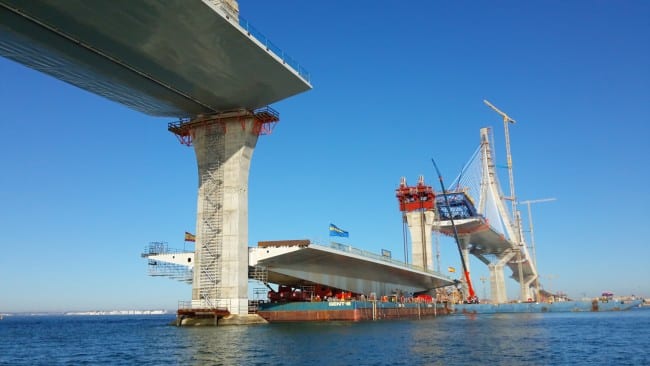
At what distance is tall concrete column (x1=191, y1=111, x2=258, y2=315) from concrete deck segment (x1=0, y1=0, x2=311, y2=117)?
3.31 m

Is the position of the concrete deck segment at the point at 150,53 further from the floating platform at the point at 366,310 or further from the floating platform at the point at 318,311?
the floating platform at the point at 366,310

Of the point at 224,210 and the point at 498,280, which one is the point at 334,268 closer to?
the point at 224,210

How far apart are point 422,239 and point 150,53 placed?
78.1m

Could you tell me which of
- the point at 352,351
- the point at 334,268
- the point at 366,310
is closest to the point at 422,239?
the point at 366,310

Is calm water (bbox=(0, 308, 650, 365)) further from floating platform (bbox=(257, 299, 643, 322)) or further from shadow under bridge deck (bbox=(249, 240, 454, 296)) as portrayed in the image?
floating platform (bbox=(257, 299, 643, 322))

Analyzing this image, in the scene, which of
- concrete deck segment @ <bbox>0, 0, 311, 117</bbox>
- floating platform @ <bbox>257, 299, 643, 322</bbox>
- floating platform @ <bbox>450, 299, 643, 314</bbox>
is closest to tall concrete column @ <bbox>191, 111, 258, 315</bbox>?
concrete deck segment @ <bbox>0, 0, 311, 117</bbox>

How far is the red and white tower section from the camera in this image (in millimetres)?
117938

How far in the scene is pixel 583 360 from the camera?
35.8 meters

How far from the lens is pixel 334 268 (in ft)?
265

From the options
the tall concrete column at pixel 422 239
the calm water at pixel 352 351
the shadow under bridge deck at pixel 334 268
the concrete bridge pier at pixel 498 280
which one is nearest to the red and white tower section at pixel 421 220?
the tall concrete column at pixel 422 239

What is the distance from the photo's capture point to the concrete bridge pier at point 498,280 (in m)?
149

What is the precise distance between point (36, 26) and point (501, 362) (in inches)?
1781

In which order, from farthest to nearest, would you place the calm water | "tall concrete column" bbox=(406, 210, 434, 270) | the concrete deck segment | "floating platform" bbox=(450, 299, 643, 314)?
"floating platform" bbox=(450, 299, 643, 314) → "tall concrete column" bbox=(406, 210, 434, 270) → the concrete deck segment → the calm water

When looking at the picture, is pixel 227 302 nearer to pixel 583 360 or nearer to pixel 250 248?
pixel 250 248
